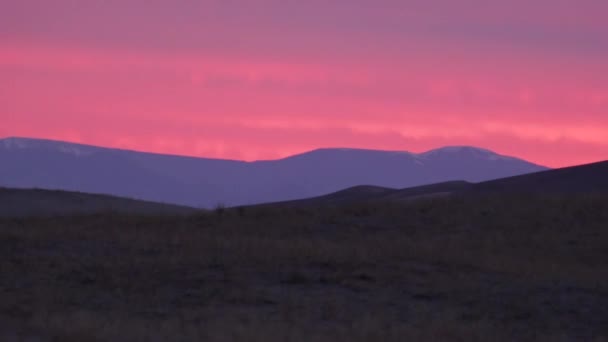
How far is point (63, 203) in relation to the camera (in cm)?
4122

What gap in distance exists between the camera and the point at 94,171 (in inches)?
7510

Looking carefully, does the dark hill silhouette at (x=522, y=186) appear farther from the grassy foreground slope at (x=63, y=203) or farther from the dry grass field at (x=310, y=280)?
the dry grass field at (x=310, y=280)

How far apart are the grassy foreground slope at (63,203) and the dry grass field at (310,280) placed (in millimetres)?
12127

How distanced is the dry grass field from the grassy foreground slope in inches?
477

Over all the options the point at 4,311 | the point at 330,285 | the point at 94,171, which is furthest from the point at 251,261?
the point at 94,171

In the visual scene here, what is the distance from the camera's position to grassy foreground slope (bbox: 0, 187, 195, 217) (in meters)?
38.7

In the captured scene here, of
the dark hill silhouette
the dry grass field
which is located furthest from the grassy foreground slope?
the dry grass field

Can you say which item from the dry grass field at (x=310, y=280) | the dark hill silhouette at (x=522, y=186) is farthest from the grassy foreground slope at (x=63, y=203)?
the dry grass field at (x=310, y=280)

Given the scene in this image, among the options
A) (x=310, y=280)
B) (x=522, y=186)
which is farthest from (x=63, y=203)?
(x=310, y=280)

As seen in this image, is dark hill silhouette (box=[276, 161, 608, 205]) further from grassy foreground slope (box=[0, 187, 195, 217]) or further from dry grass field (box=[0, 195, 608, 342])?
dry grass field (box=[0, 195, 608, 342])

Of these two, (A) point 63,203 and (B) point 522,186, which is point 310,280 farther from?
(B) point 522,186

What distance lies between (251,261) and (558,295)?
537 centimetres

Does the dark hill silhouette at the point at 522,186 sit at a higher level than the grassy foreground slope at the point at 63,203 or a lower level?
higher

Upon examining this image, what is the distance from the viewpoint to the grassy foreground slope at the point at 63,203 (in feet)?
127
